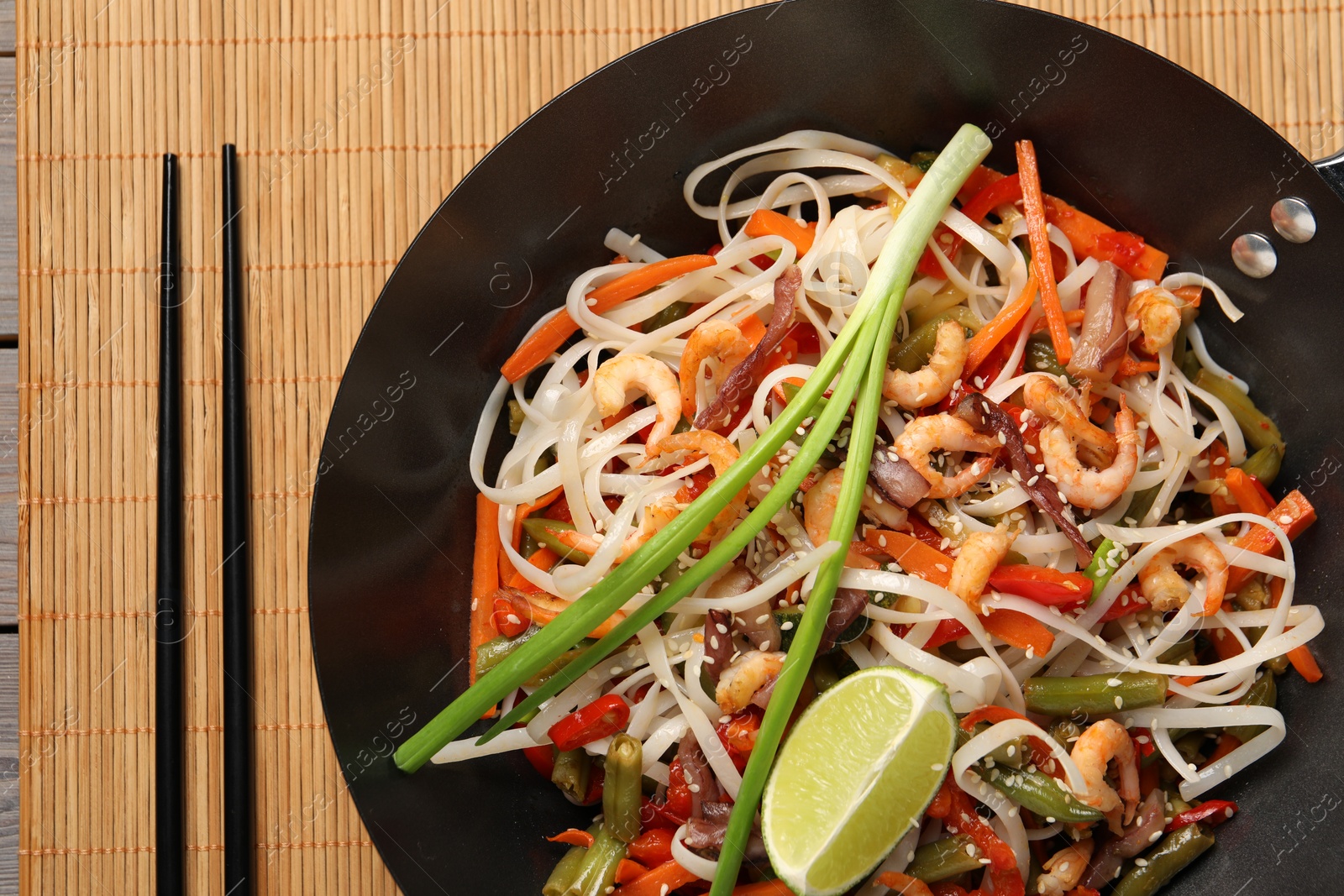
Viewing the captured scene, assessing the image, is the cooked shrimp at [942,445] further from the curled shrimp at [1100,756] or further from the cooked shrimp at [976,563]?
the curled shrimp at [1100,756]

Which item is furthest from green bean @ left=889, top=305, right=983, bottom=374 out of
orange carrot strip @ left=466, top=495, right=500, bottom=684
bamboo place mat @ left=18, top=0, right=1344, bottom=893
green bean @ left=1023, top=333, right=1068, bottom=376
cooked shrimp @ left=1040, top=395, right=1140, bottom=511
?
orange carrot strip @ left=466, top=495, right=500, bottom=684

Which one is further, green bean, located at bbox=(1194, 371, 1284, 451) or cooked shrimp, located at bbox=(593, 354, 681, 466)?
green bean, located at bbox=(1194, 371, 1284, 451)

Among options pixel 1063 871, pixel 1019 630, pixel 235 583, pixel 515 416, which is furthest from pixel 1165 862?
pixel 235 583

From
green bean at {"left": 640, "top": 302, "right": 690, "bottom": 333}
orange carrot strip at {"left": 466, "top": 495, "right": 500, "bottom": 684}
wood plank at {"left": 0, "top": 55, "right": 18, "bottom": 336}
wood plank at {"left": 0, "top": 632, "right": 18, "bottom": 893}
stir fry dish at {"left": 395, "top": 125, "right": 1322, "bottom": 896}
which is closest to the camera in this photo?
stir fry dish at {"left": 395, "top": 125, "right": 1322, "bottom": 896}

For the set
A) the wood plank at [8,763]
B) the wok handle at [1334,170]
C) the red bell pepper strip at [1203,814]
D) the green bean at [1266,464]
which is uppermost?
the wok handle at [1334,170]

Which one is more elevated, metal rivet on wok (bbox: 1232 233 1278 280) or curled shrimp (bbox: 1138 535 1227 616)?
metal rivet on wok (bbox: 1232 233 1278 280)

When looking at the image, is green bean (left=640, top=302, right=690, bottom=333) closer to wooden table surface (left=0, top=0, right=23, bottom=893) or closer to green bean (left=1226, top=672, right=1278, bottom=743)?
green bean (left=1226, top=672, right=1278, bottom=743)

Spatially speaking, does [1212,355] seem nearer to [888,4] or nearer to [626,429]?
[888,4]

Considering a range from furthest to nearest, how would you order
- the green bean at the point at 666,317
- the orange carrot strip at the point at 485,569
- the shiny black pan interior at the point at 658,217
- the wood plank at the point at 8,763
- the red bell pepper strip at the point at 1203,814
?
the wood plank at the point at 8,763, the green bean at the point at 666,317, the orange carrot strip at the point at 485,569, the red bell pepper strip at the point at 1203,814, the shiny black pan interior at the point at 658,217

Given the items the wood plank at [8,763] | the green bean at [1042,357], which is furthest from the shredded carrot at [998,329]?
the wood plank at [8,763]
